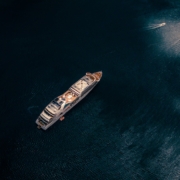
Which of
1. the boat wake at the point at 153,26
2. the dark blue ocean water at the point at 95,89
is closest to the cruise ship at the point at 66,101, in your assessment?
the dark blue ocean water at the point at 95,89

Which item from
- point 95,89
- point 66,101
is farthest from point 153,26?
point 66,101

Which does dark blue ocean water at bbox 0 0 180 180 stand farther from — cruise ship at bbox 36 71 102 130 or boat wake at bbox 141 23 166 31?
cruise ship at bbox 36 71 102 130

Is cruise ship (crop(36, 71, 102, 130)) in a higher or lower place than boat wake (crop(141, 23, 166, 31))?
lower

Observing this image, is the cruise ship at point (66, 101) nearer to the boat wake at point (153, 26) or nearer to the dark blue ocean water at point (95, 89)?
the dark blue ocean water at point (95, 89)

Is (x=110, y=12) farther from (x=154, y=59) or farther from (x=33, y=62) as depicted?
(x=33, y=62)

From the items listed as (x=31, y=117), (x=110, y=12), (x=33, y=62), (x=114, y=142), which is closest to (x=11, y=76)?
(x=33, y=62)

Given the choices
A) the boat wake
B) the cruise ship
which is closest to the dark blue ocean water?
the boat wake
